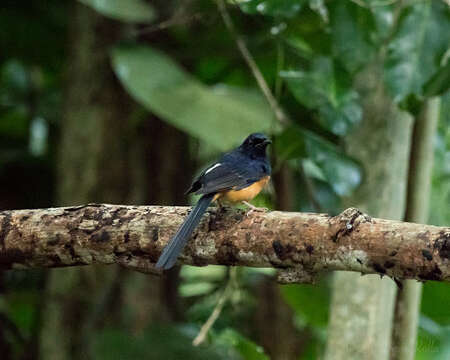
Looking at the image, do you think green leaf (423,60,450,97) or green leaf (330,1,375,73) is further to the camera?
green leaf (330,1,375,73)

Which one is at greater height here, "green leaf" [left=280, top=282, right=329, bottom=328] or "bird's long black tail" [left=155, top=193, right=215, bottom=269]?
"bird's long black tail" [left=155, top=193, right=215, bottom=269]

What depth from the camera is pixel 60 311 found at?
166 inches

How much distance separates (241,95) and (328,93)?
722 mm

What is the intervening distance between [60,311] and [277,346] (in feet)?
4.52

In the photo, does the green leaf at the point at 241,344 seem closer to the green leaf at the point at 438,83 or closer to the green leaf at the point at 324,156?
the green leaf at the point at 324,156

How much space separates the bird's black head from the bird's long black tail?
87 cm

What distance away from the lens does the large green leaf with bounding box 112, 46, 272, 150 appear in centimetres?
369

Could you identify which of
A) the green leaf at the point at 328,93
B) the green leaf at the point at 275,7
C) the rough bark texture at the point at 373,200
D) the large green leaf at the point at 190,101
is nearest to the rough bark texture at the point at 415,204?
the rough bark texture at the point at 373,200

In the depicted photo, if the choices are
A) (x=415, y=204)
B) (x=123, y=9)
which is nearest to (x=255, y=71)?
(x=123, y=9)

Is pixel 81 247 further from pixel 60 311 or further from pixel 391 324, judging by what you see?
pixel 60 311

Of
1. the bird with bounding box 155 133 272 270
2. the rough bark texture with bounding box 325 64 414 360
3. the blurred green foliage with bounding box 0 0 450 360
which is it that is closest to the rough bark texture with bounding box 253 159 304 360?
the blurred green foliage with bounding box 0 0 450 360

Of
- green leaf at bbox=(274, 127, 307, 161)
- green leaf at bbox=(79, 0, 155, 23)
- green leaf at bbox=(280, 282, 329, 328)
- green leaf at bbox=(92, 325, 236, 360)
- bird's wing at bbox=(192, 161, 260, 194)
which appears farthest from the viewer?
green leaf at bbox=(280, 282, 329, 328)

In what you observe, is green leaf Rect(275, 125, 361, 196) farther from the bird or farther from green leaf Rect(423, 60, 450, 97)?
green leaf Rect(423, 60, 450, 97)

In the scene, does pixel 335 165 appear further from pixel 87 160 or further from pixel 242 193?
pixel 87 160
